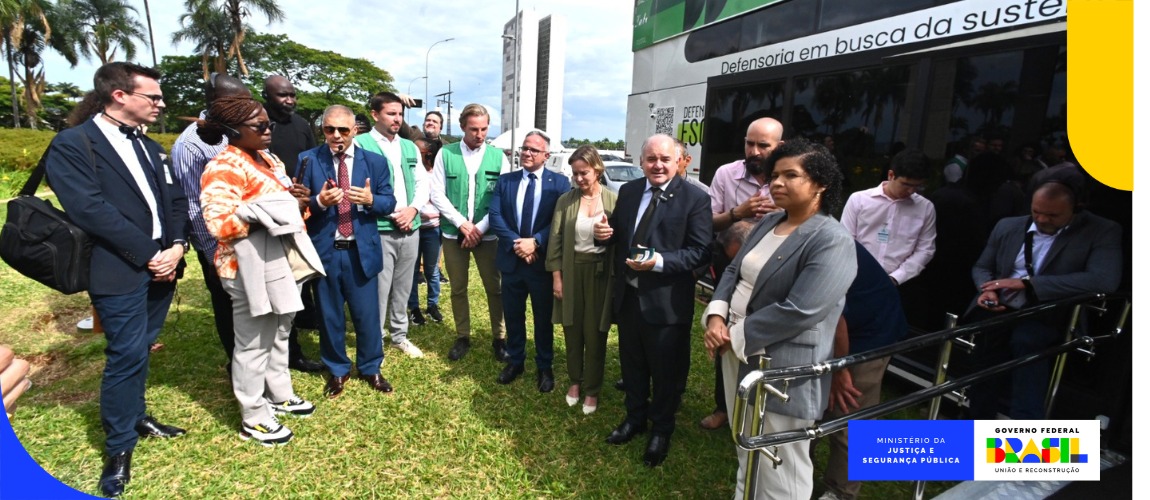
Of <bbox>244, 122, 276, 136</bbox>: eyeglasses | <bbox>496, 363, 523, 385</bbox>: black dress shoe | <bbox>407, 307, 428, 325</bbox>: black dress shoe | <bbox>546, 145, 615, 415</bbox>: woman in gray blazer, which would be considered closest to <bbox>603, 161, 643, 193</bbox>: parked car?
<bbox>407, 307, 428, 325</bbox>: black dress shoe

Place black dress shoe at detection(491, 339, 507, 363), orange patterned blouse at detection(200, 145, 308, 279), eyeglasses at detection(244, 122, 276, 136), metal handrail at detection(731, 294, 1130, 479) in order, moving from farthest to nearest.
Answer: black dress shoe at detection(491, 339, 507, 363)
eyeglasses at detection(244, 122, 276, 136)
orange patterned blouse at detection(200, 145, 308, 279)
metal handrail at detection(731, 294, 1130, 479)

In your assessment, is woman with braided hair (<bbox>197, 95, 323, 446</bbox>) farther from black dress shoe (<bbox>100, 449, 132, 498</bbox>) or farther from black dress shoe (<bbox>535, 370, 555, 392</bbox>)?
black dress shoe (<bbox>535, 370, 555, 392</bbox>)

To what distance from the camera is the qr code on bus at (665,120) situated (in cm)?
659

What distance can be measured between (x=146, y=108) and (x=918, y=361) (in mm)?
4648

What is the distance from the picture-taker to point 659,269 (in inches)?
105

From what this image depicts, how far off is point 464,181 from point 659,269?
1981 mm

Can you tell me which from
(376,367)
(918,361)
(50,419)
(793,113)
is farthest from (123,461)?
(793,113)

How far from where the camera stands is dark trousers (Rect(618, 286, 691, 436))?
2.81 meters

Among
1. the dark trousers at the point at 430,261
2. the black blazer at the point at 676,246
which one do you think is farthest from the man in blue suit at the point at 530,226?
the dark trousers at the point at 430,261

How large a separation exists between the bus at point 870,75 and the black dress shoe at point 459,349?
3.01 metres

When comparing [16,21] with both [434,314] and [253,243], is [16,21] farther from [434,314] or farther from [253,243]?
[253,243]

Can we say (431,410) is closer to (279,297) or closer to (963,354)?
(279,297)

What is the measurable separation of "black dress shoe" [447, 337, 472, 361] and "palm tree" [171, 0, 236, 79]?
33956 millimetres

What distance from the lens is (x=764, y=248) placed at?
2.15 metres
